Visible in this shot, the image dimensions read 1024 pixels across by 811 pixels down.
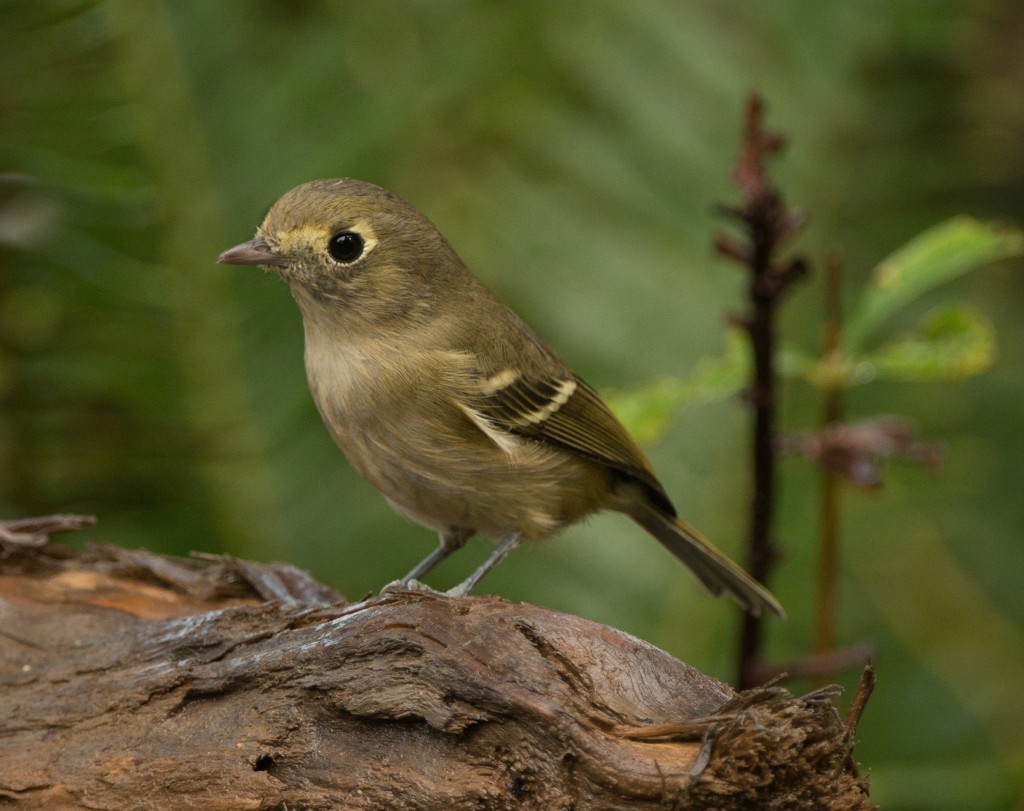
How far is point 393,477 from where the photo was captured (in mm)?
3289

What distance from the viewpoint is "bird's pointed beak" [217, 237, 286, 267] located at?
3225mm

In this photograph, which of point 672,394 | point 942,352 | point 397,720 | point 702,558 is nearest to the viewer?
point 397,720

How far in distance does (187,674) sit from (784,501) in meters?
2.93

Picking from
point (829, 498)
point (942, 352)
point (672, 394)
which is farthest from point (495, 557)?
point (942, 352)

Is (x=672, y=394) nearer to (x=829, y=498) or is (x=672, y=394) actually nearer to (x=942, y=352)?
(x=829, y=498)

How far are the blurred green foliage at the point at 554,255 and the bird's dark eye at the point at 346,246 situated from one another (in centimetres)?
162

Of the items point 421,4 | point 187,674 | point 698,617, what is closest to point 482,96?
point 421,4

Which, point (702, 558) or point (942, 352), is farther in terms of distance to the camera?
point (702, 558)

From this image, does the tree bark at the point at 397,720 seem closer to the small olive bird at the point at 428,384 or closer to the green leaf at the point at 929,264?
the small olive bird at the point at 428,384

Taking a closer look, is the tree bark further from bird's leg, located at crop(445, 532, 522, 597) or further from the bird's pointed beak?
the bird's pointed beak

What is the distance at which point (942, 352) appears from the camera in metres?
3.13

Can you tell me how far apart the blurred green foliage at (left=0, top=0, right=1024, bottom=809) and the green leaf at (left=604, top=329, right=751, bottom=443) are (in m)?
1.61

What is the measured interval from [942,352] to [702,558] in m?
1.04

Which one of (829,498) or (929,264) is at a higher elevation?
(929,264)
